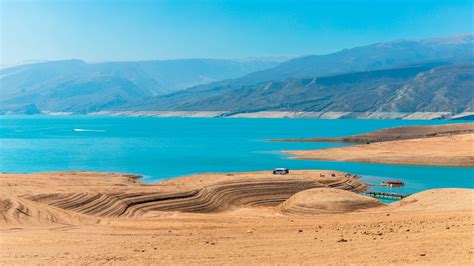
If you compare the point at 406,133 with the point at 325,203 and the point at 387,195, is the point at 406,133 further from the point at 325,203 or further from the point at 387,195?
the point at 325,203

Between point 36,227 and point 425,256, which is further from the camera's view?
point 36,227

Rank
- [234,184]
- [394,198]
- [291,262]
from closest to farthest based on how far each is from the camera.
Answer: [291,262]
[234,184]
[394,198]

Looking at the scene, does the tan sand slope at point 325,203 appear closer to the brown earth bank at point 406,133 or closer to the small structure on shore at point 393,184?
the small structure on shore at point 393,184

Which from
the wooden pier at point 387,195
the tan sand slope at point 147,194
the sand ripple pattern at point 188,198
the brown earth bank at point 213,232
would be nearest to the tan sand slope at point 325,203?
the brown earth bank at point 213,232

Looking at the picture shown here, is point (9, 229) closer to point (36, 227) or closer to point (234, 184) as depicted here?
point (36, 227)

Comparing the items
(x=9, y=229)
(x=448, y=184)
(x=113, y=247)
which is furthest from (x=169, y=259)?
(x=448, y=184)

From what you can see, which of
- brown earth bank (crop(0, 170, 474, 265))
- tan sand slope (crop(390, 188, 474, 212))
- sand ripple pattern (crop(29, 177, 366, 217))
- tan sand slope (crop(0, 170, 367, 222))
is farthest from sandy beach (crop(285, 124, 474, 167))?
brown earth bank (crop(0, 170, 474, 265))
